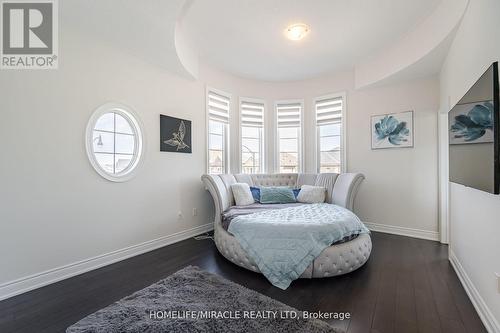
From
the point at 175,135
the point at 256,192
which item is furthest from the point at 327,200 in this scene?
the point at 175,135

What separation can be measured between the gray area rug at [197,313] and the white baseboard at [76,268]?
2.98 feet

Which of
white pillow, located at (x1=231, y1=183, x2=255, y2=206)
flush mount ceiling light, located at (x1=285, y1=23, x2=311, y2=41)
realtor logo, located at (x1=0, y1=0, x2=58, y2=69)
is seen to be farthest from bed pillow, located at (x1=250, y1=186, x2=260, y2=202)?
realtor logo, located at (x1=0, y1=0, x2=58, y2=69)

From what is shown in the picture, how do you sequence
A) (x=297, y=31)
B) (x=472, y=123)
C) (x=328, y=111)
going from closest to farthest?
(x=472, y=123), (x=297, y=31), (x=328, y=111)

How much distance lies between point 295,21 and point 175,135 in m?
2.26

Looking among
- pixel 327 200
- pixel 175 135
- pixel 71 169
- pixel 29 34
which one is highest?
pixel 29 34

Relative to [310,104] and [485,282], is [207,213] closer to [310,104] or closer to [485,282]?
[310,104]

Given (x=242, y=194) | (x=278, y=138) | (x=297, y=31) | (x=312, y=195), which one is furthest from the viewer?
(x=278, y=138)

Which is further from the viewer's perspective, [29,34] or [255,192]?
[255,192]

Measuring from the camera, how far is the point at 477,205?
6.28 feet

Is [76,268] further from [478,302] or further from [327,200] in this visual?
[478,302]

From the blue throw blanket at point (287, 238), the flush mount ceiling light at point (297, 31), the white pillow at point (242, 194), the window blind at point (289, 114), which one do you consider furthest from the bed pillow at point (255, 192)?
the flush mount ceiling light at point (297, 31)

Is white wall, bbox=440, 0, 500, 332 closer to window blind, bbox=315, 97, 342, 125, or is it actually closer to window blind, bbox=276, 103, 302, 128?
window blind, bbox=315, 97, 342, 125

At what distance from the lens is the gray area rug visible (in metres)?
1.58

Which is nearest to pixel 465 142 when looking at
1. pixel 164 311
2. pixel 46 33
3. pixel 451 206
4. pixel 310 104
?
pixel 451 206
